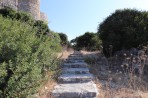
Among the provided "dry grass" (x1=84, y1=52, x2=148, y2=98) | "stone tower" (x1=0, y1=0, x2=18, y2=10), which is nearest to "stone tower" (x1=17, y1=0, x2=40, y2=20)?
"stone tower" (x1=0, y1=0, x2=18, y2=10)

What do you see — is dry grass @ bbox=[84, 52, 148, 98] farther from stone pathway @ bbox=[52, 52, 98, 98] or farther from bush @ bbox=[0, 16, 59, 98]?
bush @ bbox=[0, 16, 59, 98]

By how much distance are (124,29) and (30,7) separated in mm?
16056

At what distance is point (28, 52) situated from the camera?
379cm

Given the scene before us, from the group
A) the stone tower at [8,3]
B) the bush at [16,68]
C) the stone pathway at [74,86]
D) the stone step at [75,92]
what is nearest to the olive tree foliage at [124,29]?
the stone pathway at [74,86]

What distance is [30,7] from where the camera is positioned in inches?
964

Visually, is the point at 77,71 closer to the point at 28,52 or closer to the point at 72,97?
the point at 72,97

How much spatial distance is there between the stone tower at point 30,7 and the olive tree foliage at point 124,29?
14.2 metres

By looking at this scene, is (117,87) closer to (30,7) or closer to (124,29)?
(124,29)

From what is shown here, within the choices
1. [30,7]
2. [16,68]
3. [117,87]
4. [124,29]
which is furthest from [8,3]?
[16,68]

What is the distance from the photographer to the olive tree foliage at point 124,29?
921 cm

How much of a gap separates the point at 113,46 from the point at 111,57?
1.25 feet

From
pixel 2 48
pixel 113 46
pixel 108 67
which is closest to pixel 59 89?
pixel 2 48

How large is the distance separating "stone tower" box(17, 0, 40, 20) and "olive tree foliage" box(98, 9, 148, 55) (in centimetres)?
1424

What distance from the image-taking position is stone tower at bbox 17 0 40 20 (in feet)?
78.4
